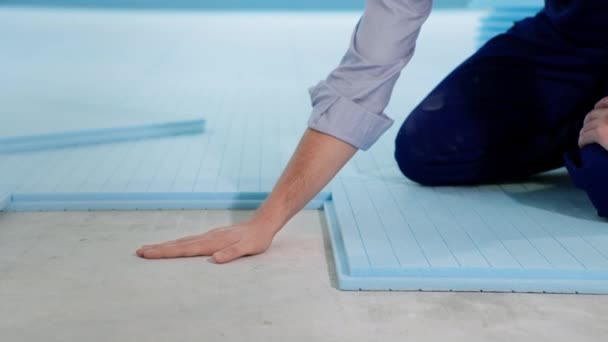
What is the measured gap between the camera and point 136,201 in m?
2.12

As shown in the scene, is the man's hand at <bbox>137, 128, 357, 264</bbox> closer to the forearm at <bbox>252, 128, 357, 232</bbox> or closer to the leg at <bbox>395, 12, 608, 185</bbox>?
the forearm at <bbox>252, 128, 357, 232</bbox>

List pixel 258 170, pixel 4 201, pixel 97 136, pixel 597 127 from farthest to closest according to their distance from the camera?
pixel 97 136 → pixel 258 170 → pixel 4 201 → pixel 597 127

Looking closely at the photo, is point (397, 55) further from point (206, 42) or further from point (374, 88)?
point (206, 42)

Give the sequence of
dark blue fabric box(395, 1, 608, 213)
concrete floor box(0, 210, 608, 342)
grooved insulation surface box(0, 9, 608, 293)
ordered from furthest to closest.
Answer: dark blue fabric box(395, 1, 608, 213) → grooved insulation surface box(0, 9, 608, 293) → concrete floor box(0, 210, 608, 342)

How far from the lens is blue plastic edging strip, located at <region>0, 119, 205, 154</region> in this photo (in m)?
2.64

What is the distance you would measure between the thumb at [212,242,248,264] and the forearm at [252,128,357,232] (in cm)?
6

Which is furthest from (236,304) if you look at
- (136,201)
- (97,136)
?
(97,136)

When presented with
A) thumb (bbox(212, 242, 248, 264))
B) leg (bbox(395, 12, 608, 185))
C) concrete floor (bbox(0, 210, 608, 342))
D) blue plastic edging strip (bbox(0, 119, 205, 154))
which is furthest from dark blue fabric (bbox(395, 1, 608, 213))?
blue plastic edging strip (bbox(0, 119, 205, 154))

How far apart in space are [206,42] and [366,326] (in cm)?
397

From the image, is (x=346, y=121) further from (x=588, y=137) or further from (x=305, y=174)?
(x=588, y=137)

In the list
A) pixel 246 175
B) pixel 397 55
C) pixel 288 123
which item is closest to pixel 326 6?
pixel 288 123

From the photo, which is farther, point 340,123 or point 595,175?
point 595,175

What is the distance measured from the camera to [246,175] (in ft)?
7.70

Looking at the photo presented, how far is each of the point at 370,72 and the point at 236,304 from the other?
49 cm
